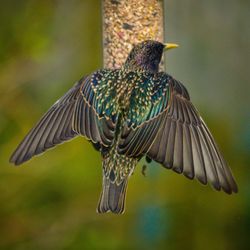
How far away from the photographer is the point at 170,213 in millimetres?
7945

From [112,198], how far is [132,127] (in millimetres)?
322

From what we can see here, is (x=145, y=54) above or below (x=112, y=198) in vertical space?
above

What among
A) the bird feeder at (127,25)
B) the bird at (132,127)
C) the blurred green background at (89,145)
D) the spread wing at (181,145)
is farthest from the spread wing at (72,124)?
the blurred green background at (89,145)

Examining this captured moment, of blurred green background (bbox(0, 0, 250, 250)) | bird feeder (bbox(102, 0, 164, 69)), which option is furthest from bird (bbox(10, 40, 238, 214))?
blurred green background (bbox(0, 0, 250, 250))

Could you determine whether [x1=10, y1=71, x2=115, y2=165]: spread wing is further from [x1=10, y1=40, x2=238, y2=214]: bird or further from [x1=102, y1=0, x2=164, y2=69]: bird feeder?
[x1=102, y1=0, x2=164, y2=69]: bird feeder

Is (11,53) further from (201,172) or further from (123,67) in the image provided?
(201,172)

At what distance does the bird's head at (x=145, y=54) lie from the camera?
19.2ft

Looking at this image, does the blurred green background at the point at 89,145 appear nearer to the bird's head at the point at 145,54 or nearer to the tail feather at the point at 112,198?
the bird's head at the point at 145,54

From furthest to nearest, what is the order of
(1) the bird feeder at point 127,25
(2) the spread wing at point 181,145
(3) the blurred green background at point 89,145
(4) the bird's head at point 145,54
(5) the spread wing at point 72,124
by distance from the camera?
(3) the blurred green background at point 89,145 → (1) the bird feeder at point 127,25 → (4) the bird's head at point 145,54 → (5) the spread wing at point 72,124 → (2) the spread wing at point 181,145

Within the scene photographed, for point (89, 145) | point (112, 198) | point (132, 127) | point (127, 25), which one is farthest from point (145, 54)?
point (89, 145)

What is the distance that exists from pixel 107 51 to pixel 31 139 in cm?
62

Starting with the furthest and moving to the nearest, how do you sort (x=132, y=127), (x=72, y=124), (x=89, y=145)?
(x=89, y=145)
(x=72, y=124)
(x=132, y=127)

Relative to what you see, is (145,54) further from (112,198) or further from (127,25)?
(112,198)

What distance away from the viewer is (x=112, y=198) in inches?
220
